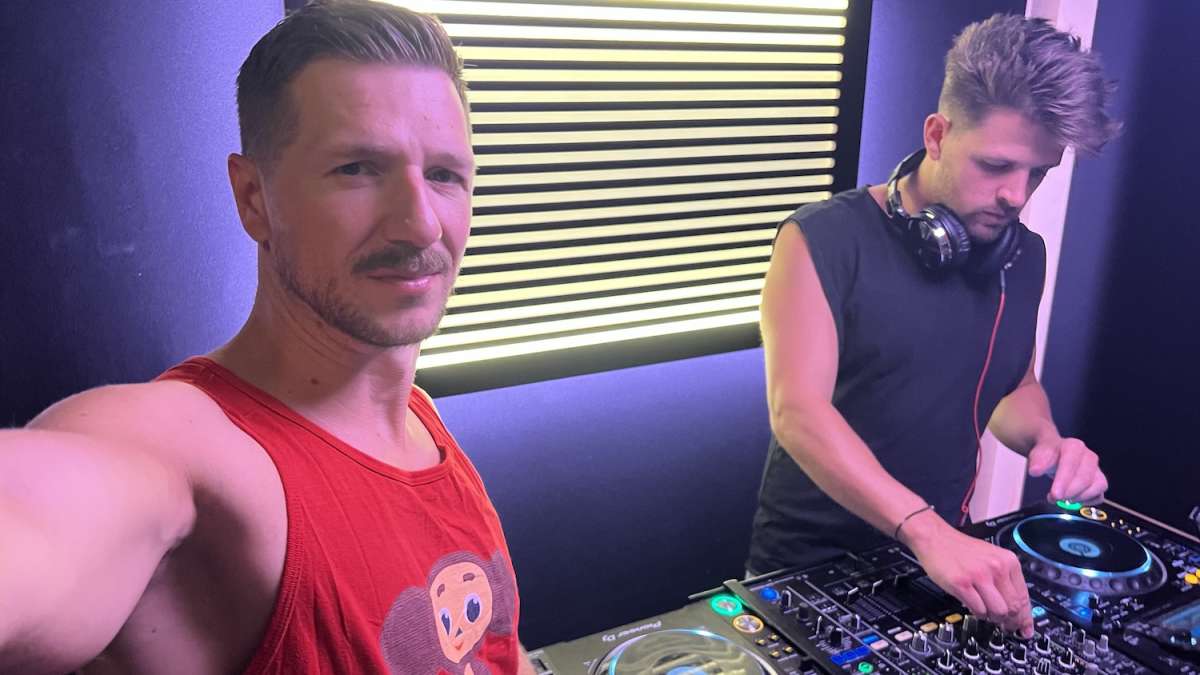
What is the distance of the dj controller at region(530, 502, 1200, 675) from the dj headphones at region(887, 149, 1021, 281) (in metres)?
0.56

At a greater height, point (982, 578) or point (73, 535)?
point (73, 535)

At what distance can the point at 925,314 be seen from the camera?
1678 millimetres

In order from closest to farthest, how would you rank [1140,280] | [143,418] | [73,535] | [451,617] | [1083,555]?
1. [73,535]
2. [143,418]
3. [451,617]
4. [1083,555]
5. [1140,280]

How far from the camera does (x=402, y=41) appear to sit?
35.0 inches

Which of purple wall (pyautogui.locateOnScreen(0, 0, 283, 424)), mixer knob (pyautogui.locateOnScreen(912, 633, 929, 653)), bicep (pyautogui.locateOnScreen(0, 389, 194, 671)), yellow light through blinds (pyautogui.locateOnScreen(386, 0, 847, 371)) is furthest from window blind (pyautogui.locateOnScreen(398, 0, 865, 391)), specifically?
bicep (pyautogui.locateOnScreen(0, 389, 194, 671))

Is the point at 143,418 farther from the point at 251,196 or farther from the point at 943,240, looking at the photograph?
the point at 943,240

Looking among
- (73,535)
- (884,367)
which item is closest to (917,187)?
(884,367)

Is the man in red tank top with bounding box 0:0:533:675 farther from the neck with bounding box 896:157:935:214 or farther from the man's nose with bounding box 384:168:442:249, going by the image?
the neck with bounding box 896:157:935:214

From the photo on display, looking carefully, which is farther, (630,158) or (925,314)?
(630,158)

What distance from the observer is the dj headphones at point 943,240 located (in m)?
1.61

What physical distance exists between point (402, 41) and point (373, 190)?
17 centimetres

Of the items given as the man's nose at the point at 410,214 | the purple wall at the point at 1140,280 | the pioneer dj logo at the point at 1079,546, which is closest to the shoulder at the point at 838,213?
the pioneer dj logo at the point at 1079,546

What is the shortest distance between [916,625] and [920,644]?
0.19ft

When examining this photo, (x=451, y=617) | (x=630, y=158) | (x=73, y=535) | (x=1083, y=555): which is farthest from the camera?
(x=630, y=158)
